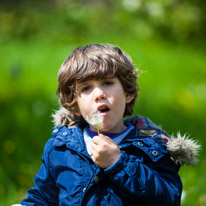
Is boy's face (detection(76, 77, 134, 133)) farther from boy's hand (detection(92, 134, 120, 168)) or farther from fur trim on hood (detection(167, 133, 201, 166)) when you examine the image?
fur trim on hood (detection(167, 133, 201, 166))

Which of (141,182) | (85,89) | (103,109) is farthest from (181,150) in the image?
(85,89)

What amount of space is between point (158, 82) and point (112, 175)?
3.41 metres

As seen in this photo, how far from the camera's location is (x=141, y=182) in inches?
69.3

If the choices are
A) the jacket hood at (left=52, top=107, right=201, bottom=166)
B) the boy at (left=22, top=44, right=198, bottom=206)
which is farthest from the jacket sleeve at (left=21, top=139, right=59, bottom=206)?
the jacket hood at (left=52, top=107, right=201, bottom=166)

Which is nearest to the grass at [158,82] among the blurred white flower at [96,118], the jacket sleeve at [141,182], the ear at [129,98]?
the ear at [129,98]

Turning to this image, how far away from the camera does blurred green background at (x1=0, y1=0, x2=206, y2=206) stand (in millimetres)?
3229

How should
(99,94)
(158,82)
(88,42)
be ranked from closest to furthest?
(99,94) → (158,82) → (88,42)

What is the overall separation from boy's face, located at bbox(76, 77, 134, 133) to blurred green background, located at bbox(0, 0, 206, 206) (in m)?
0.99

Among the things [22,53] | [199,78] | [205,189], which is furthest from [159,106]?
[22,53]

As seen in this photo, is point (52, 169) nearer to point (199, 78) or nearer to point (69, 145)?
point (69, 145)

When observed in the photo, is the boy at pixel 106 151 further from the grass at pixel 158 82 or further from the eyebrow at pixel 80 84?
the grass at pixel 158 82

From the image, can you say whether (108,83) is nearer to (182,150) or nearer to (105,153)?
(105,153)

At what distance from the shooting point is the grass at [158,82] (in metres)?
2.96

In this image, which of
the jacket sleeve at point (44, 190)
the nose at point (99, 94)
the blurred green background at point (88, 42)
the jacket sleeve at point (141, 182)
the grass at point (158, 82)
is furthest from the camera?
the blurred green background at point (88, 42)
